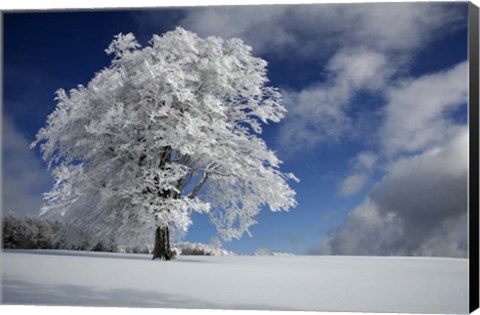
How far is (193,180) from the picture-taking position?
11.7 meters

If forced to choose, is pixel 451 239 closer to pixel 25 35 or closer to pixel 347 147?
pixel 347 147

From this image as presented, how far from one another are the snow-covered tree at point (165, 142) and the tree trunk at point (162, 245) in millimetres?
17

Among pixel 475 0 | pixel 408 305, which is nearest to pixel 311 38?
pixel 475 0

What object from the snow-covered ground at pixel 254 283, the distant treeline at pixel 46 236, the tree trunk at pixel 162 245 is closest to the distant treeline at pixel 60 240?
the distant treeline at pixel 46 236

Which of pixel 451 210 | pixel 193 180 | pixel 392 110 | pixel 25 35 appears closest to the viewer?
pixel 451 210

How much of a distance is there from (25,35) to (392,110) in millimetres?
5482

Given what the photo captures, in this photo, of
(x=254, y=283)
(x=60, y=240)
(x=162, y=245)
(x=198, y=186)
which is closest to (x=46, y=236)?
(x=60, y=240)

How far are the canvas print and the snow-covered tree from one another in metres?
0.03

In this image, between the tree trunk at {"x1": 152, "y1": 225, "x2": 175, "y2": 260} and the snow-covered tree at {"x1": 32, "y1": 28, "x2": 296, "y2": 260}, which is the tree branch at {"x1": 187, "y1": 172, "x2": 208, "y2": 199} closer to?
the snow-covered tree at {"x1": 32, "y1": 28, "x2": 296, "y2": 260}

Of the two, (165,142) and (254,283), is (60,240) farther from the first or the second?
(254,283)

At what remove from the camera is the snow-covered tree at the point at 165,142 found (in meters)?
11.0

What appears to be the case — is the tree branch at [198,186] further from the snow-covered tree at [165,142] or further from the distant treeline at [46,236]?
the distant treeline at [46,236]

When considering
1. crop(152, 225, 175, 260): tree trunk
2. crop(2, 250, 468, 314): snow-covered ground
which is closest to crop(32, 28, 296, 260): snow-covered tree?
crop(152, 225, 175, 260): tree trunk

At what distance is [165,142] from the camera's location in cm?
1104
